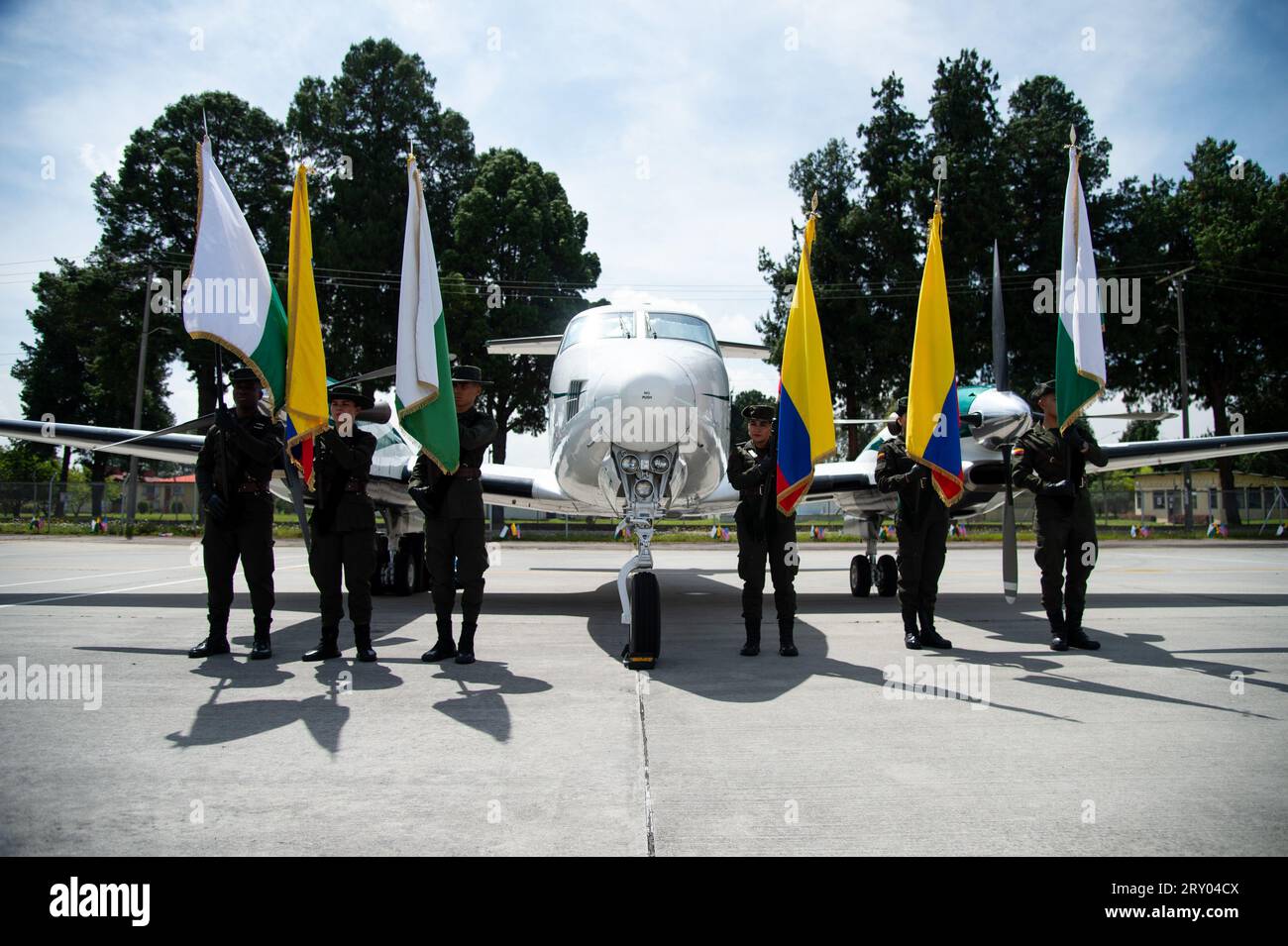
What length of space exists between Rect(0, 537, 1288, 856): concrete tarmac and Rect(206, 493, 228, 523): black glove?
44.3 inches

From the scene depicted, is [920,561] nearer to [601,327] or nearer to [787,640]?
[787,640]

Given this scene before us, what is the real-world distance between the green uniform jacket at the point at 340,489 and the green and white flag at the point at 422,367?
0.52 m

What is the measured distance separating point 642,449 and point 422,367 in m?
2.01

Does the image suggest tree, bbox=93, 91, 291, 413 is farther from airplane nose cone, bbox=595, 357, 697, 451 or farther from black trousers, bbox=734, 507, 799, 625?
black trousers, bbox=734, 507, 799, 625

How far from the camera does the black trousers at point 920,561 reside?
7.13m

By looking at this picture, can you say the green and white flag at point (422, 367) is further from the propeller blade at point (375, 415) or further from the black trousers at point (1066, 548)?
the black trousers at point (1066, 548)

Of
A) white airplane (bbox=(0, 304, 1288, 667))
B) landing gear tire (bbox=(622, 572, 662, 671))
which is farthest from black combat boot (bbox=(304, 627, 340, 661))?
landing gear tire (bbox=(622, 572, 662, 671))

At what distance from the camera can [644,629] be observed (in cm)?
605

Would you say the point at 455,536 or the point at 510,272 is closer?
the point at 455,536

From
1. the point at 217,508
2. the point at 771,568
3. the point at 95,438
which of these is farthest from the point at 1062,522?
the point at 95,438

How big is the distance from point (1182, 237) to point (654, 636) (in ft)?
150

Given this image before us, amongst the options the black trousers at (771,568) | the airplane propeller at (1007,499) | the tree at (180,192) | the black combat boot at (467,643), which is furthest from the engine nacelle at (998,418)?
the tree at (180,192)

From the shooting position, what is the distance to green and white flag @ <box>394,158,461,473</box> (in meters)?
6.08
